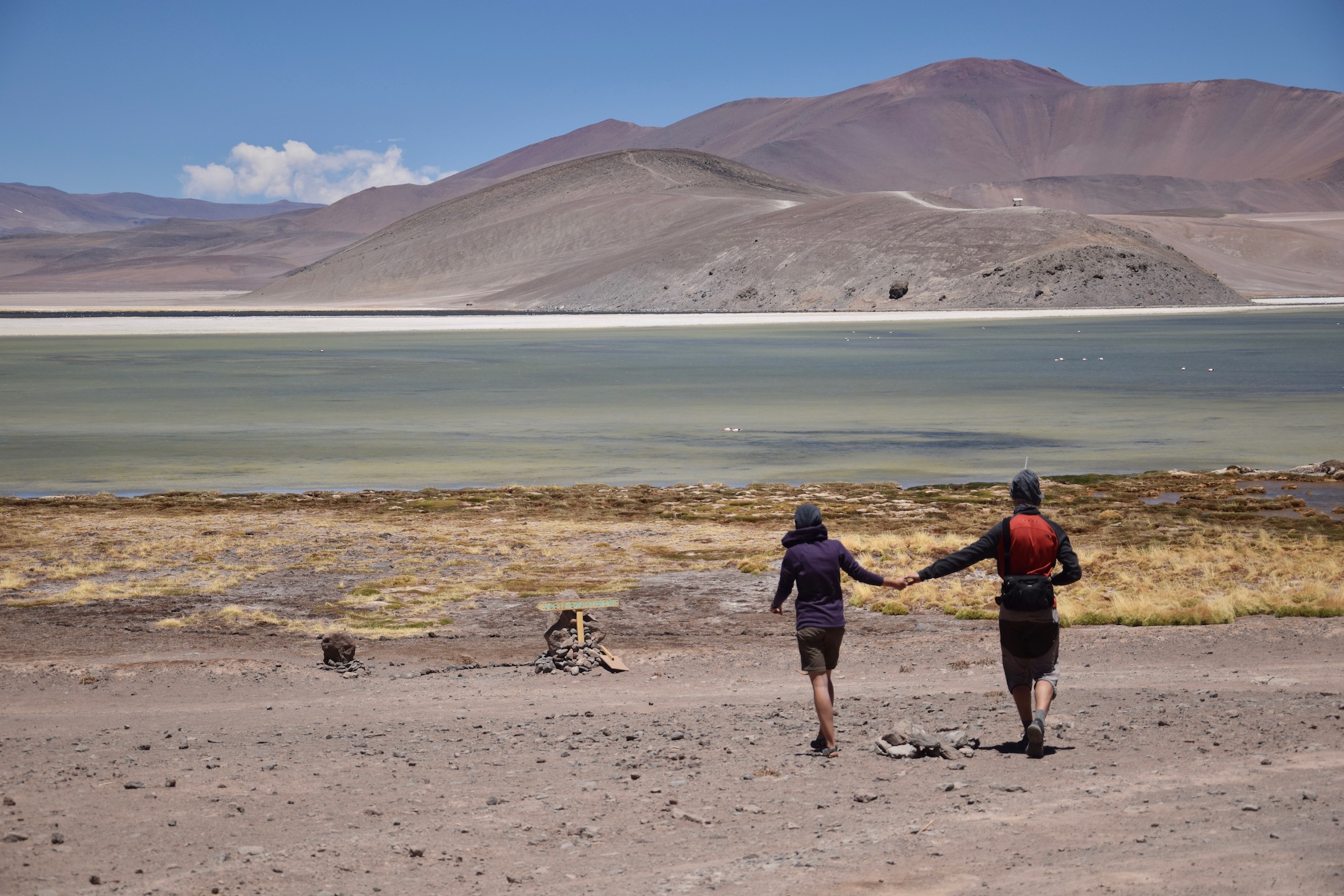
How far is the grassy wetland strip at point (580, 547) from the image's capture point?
504 inches

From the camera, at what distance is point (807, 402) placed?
35.9 metres

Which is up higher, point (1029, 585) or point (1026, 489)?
point (1026, 489)

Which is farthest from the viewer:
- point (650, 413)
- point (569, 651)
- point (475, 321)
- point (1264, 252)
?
point (1264, 252)

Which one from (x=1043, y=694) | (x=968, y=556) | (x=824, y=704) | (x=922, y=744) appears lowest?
(x=922, y=744)

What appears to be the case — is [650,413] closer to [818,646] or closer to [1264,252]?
[818,646]

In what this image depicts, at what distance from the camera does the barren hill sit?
373ft

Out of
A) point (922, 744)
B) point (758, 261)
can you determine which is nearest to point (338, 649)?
point (922, 744)

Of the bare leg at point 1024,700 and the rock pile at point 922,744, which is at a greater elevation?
the bare leg at point 1024,700

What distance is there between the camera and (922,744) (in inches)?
296

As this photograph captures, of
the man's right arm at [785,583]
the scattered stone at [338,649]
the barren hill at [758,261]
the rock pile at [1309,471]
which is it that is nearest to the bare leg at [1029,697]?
the man's right arm at [785,583]

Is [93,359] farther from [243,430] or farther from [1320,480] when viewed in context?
[1320,480]

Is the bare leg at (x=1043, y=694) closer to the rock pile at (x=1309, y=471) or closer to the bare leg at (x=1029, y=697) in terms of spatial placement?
the bare leg at (x=1029, y=697)

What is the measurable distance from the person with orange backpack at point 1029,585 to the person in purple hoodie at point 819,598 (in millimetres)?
467

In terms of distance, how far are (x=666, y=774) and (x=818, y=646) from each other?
3.48 ft
